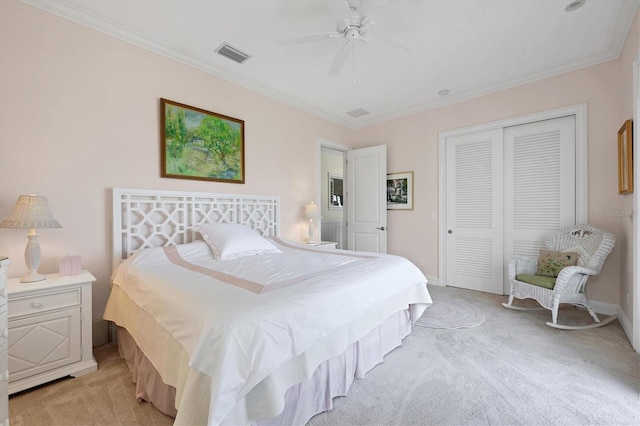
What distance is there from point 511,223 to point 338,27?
333cm

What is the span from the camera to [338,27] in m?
2.34

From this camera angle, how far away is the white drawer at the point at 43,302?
1814mm

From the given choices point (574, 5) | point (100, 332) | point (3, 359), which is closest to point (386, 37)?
point (574, 5)

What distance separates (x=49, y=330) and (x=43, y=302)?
20 centimetres

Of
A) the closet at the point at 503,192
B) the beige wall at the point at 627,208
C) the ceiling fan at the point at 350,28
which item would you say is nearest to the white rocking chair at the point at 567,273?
the beige wall at the point at 627,208

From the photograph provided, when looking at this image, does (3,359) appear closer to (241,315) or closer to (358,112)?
(241,315)

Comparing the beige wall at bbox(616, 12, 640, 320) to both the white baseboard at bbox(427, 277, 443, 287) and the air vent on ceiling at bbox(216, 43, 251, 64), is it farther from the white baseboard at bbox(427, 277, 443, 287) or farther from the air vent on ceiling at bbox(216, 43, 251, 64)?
the air vent on ceiling at bbox(216, 43, 251, 64)

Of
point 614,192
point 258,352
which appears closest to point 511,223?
point 614,192

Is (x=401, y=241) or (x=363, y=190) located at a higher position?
(x=363, y=190)

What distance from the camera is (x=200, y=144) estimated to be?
10.5 ft

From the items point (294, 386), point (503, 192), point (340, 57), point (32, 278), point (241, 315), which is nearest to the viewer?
point (241, 315)

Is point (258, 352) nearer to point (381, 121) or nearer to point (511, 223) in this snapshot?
point (511, 223)

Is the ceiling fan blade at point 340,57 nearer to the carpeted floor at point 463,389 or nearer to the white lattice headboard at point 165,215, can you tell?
the white lattice headboard at point 165,215

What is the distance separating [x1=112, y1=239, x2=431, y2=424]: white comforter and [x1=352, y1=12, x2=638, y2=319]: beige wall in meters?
2.18
